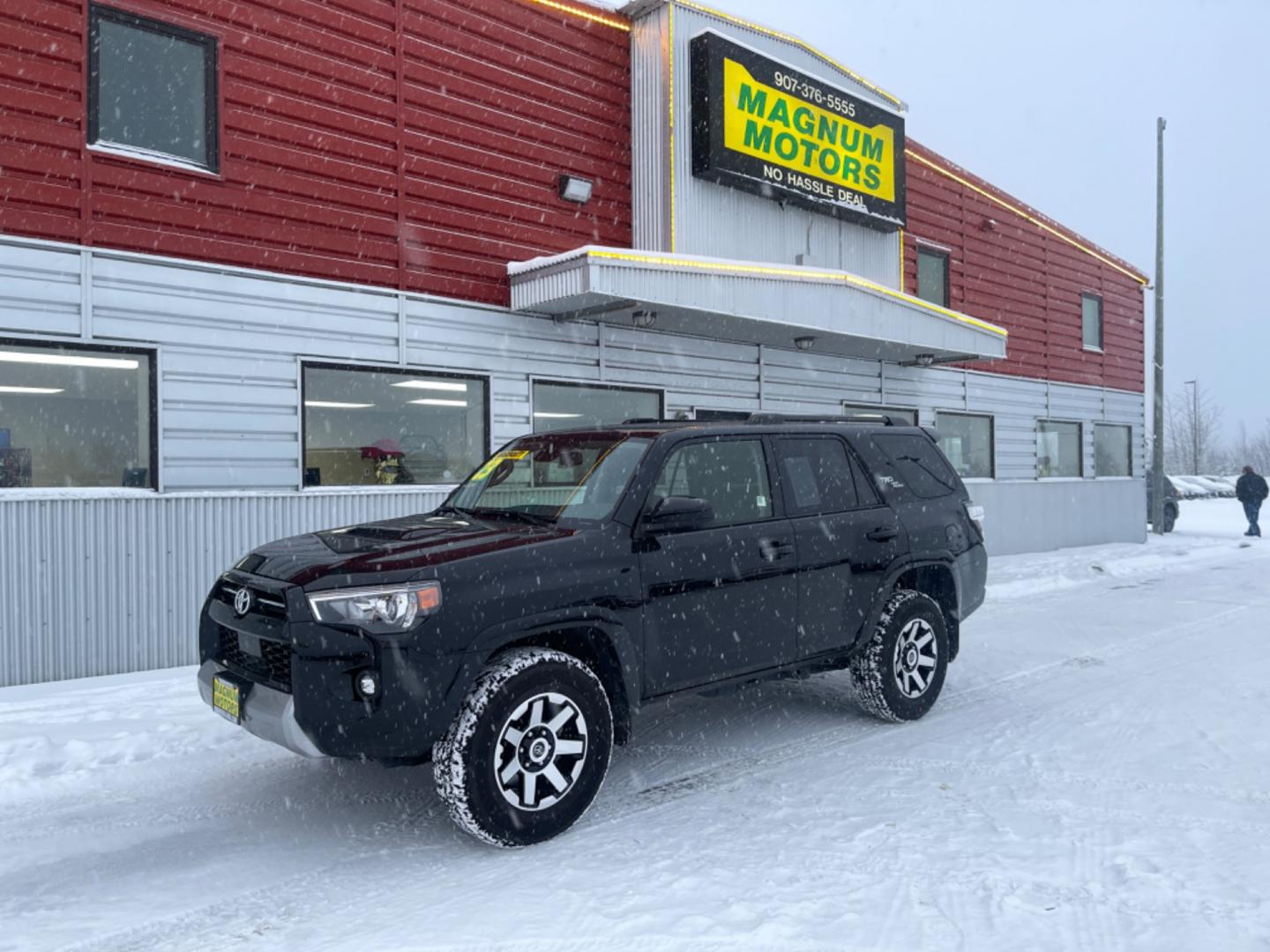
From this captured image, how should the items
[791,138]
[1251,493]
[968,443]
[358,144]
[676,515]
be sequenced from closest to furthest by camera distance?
[676,515]
[358,144]
[791,138]
[968,443]
[1251,493]

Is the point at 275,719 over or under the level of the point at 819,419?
under

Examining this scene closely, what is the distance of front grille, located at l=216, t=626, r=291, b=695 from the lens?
161 inches

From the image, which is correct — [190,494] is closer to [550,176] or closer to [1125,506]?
[550,176]

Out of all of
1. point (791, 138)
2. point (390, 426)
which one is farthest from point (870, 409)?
point (390, 426)

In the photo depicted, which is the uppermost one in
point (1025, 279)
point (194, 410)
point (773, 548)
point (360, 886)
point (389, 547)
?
point (1025, 279)

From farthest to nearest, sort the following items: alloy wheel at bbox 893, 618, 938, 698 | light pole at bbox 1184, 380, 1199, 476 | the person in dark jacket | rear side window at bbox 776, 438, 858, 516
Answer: light pole at bbox 1184, 380, 1199, 476
the person in dark jacket
alloy wheel at bbox 893, 618, 938, 698
rear side window at bbox 776, 438, 858, 516

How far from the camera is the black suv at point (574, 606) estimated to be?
395 centimetres

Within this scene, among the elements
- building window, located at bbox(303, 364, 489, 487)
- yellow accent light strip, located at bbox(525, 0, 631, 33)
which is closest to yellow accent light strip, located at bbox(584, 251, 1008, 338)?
building window, located at bbox(303, 364, 489, 487)

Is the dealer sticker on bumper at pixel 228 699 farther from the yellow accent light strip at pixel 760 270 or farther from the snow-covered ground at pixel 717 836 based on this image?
the yellow accent light strip at pixel 760 270

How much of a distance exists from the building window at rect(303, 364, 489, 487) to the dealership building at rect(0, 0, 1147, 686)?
0.10 feet

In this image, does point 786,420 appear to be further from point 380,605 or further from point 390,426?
point 390,426

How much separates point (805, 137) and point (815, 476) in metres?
8.81

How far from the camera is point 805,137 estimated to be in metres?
13.1

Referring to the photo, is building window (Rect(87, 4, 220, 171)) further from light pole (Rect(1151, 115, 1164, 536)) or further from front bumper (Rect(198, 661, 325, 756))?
light pole (Rect(1151, 115, 1164, 536))
